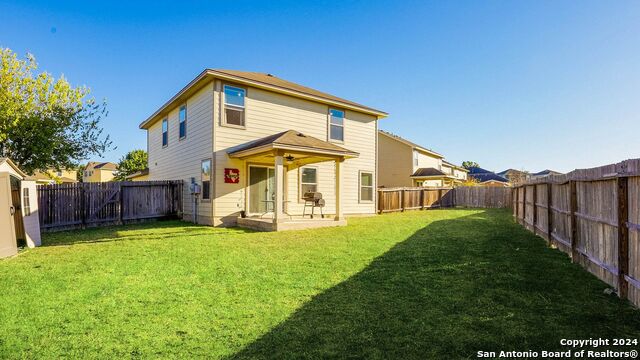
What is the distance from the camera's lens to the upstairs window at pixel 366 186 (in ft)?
54.2

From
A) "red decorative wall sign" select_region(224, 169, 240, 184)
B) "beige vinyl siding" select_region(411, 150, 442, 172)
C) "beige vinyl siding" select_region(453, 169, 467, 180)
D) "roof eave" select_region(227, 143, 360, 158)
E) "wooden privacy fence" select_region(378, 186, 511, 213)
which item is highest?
"beige vinyl siding" select_region(411, 150, 442, 172)

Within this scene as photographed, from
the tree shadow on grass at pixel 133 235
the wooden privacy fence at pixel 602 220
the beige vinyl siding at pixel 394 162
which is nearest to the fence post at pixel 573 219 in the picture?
the wooden privacy fence at pixel 602 220

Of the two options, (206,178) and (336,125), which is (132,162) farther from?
(336,125)

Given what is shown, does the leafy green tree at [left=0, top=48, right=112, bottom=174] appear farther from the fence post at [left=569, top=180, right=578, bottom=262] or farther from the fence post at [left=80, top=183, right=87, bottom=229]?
the fence post at [left=569, top=180, right=578, bottom=262]

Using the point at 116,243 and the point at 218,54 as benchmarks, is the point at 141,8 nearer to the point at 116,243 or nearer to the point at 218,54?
the point at 218,54

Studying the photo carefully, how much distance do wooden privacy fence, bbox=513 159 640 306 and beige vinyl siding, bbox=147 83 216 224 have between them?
10455 millimetres

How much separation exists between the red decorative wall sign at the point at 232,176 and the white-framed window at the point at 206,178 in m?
0.64

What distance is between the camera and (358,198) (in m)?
16.2

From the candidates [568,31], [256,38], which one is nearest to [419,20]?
[568,31]

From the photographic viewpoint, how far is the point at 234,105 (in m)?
12.2

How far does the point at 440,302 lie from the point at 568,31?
11684 millimetres

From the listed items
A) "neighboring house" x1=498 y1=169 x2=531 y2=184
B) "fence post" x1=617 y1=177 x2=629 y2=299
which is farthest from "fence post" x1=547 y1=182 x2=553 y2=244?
"fence post" x1=617 y1=177 x2=629 y2=299

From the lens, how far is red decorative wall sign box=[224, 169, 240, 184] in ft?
38.9

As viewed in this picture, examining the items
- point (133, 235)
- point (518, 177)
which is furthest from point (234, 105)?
point (518, 177)
